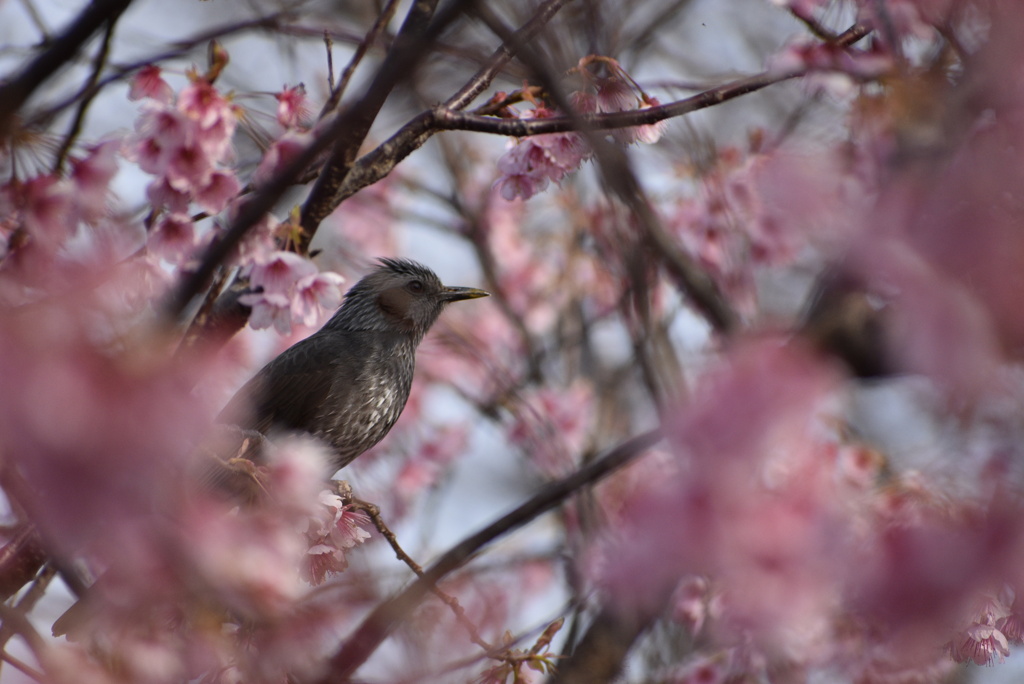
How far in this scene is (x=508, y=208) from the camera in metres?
8.05

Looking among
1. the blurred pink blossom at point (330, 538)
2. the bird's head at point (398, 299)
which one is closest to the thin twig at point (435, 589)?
the blurred pink blossom at point (330, 538)

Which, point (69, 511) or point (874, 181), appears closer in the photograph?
point (69, 511)

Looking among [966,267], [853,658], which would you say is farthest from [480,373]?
[966,267]

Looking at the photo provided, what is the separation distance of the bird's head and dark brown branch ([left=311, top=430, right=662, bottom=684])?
2.72 meters

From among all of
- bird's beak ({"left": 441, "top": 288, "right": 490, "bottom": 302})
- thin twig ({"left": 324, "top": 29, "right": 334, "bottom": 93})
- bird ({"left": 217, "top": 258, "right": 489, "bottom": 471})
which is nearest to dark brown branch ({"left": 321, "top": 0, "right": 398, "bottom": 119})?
thin twig ({"left": 324, "top": 29, "right": 334, "bottom": 93})

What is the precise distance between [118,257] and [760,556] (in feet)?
4.76

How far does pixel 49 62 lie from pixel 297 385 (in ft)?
8.85

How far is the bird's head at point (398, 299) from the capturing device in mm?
4562

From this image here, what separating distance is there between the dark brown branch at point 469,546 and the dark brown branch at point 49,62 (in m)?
1.11

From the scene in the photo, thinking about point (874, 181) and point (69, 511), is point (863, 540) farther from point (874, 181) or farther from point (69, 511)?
point (69, 511)

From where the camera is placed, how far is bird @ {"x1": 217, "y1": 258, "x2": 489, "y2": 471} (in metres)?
3.97

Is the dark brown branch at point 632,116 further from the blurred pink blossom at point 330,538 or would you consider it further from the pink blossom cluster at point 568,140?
the blurred pink blossom at point 330,538

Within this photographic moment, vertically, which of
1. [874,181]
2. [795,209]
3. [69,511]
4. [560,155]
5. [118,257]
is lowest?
[69,511]

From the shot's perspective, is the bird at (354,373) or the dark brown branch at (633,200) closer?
the dark brown branch at (633,200)
